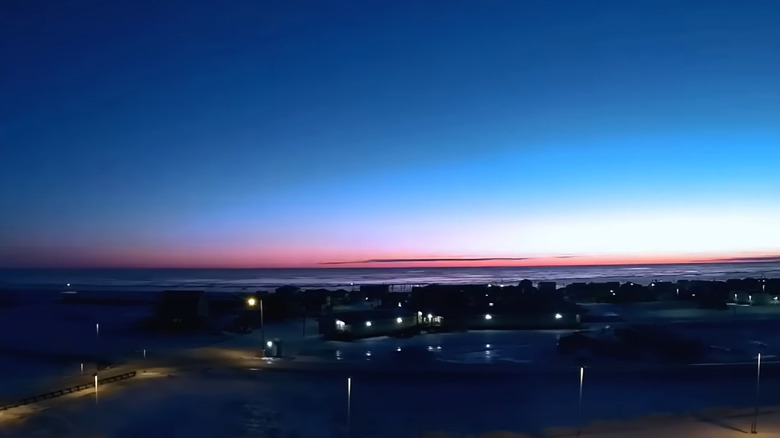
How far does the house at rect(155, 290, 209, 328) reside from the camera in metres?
42.4

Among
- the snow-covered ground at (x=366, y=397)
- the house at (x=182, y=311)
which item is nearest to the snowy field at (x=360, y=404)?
the snow-covered ground at (x=366, y=397)

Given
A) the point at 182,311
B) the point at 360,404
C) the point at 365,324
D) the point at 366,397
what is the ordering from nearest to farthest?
the point at 360,404 < the point at 366,397 < the point at 365,324 < the point at 182,311

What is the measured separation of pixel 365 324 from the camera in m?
37.1

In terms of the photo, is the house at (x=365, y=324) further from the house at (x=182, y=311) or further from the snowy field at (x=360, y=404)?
the snowy field at (x=360, y=404)

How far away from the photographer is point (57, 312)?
58500mm

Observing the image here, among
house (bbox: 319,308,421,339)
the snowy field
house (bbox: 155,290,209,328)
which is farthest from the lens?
house (bbox: 155,290,209,328)

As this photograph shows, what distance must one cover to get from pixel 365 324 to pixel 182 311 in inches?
519

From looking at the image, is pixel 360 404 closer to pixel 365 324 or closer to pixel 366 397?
pixel 366 397

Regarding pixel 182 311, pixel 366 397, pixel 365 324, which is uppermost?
pixel 182 311

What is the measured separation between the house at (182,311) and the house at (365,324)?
32.5ft

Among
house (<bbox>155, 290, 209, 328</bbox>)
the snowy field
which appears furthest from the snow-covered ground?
house (<bbox>155, 290, 209, 328</bbox>)

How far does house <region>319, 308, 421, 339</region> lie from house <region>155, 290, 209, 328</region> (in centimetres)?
991

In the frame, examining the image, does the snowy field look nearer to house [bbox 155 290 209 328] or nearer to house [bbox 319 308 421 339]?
house [bbox 319 308 421 339]

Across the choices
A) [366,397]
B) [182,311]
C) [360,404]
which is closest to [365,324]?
[182,311]
